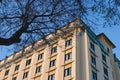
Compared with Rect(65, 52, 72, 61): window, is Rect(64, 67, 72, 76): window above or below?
below

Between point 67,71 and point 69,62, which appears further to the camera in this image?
point 69,62

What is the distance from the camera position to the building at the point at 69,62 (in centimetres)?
2672

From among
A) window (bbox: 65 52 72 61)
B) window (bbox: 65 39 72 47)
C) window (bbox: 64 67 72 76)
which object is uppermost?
window (bbox: 65 39 72 47)

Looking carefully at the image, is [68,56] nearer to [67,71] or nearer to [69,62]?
[69,62]

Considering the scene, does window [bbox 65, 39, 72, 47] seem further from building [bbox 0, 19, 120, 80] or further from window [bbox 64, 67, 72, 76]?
window [bbox 64, 67, 72, 76]

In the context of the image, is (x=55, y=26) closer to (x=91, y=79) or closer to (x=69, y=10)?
(x=69, y=10)

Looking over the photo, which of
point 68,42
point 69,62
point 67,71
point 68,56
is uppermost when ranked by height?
point 68,42

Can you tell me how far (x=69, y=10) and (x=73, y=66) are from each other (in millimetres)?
17590

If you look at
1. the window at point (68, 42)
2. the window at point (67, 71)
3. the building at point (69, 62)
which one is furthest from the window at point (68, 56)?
the window at point (67, 71)

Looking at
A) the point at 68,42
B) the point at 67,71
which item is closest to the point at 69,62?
the point at 67,71

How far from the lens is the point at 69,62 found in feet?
89.6

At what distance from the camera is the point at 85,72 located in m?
26.3

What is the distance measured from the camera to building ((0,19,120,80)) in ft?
87.7

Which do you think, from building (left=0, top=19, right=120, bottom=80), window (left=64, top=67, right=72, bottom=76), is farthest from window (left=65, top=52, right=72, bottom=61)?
window (left=64, top=67, right=72, bottom=76)
